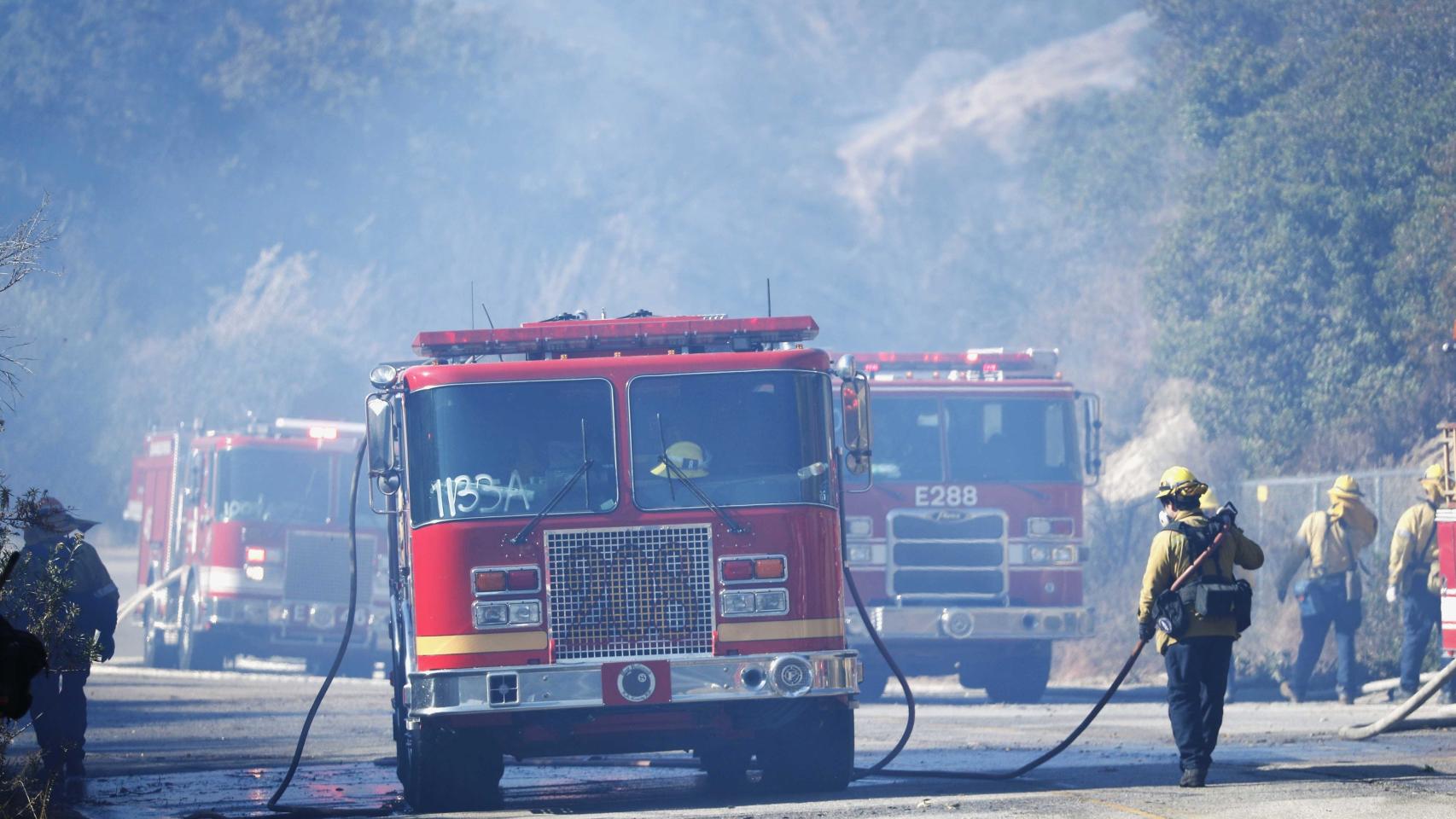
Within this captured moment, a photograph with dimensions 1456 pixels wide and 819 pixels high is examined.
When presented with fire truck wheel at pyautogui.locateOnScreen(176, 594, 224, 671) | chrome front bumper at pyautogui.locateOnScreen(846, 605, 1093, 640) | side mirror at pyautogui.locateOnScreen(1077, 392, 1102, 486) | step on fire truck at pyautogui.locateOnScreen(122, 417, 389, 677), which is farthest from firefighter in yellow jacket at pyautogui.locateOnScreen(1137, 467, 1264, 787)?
fire truck wheel at pyautogui.locateOnScreen(176, 594, 224, 671)

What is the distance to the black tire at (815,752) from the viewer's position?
10078 millimetres

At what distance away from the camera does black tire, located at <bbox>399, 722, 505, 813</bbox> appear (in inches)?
383

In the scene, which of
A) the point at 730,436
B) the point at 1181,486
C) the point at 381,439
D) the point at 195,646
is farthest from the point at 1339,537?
the point at 195,646

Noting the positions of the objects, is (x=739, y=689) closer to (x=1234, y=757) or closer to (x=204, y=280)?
(x=1234, y=757)

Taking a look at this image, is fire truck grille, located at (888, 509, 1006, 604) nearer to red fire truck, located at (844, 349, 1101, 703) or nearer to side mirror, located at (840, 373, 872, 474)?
red fire truck, located at (844, 349, 1101, 703)

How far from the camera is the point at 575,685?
31.0 feet

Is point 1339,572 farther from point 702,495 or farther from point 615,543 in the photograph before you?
point 615,543

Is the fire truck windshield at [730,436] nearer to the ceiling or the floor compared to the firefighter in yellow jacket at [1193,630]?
nearer to the ceiling

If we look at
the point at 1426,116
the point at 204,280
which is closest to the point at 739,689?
the point at 1426,116

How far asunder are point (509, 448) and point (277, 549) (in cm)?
1539

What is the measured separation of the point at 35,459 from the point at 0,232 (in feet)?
139

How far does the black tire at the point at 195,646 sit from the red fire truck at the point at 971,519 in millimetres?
11295

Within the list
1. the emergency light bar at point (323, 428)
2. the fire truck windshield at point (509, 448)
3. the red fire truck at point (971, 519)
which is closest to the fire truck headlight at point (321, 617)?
the emergency light bar at point (323, 428)

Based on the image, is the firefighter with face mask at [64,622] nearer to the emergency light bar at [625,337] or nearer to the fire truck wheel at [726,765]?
the emergency light bar at [625,337]
